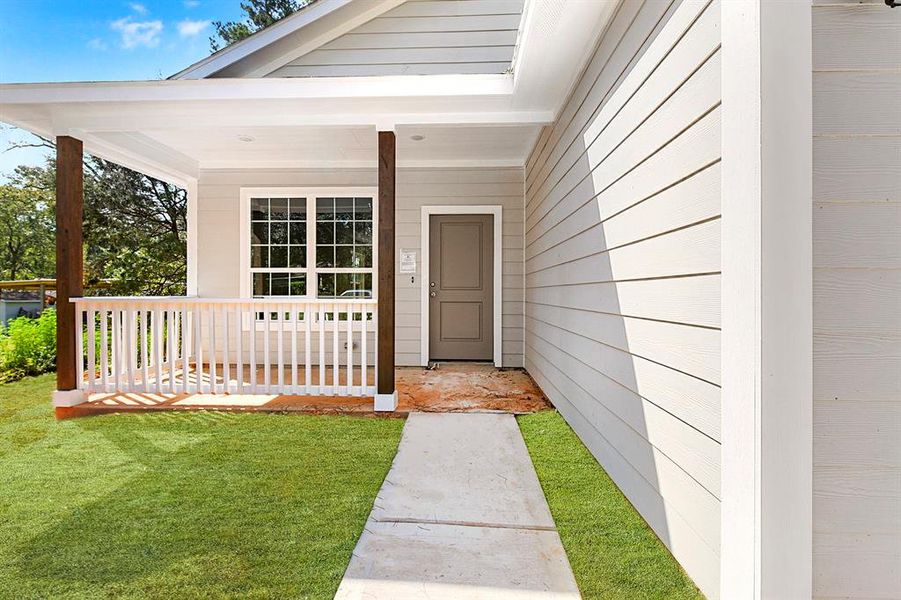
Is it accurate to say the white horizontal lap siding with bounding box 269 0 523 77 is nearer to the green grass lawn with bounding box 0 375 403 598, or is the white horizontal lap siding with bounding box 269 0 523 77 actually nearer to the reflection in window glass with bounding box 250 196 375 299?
the reflection in window glass with bounding box 250 196 375 299

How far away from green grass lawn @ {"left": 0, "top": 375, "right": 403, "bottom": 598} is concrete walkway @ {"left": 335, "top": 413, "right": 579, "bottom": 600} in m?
0.12

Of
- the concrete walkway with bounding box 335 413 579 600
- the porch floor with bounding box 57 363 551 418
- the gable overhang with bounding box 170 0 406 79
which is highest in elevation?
the gable overhang with bounding box 170 0 406 79

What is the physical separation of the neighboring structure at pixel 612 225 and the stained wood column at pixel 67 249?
0.06 ft

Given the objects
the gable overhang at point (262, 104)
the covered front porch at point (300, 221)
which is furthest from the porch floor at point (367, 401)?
the gable overhang at point (262, 104)

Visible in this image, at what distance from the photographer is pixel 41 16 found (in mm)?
14648

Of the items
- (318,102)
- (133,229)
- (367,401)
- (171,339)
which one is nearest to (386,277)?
(367,401)

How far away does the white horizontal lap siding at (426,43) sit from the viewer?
4500mm

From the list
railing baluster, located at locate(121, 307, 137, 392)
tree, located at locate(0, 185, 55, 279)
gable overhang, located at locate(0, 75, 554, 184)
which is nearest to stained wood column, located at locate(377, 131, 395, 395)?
gable overhang, located at locate(0, 75, 554, 184)

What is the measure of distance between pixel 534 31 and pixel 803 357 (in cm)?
228

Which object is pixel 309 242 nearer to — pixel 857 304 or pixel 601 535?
pixel 601 535

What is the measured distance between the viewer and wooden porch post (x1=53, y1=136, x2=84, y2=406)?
3766mm

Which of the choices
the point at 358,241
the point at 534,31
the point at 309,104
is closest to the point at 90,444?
the point at 309,104

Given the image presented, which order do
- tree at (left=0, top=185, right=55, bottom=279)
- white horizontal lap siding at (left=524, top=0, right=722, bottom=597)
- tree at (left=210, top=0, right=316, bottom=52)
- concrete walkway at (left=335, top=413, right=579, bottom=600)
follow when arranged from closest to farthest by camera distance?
white horizontal lap siding at (left=524, top=0, right=722, bottom=597) → concrete walkway at (left=335, top=413, right=579, bottom=600) → tree at (left=210, top=0, right=316, bottom=52) → tree at (left=0, top=185, right=55, bottom=279)

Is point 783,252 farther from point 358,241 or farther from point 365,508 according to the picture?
point 358,241
